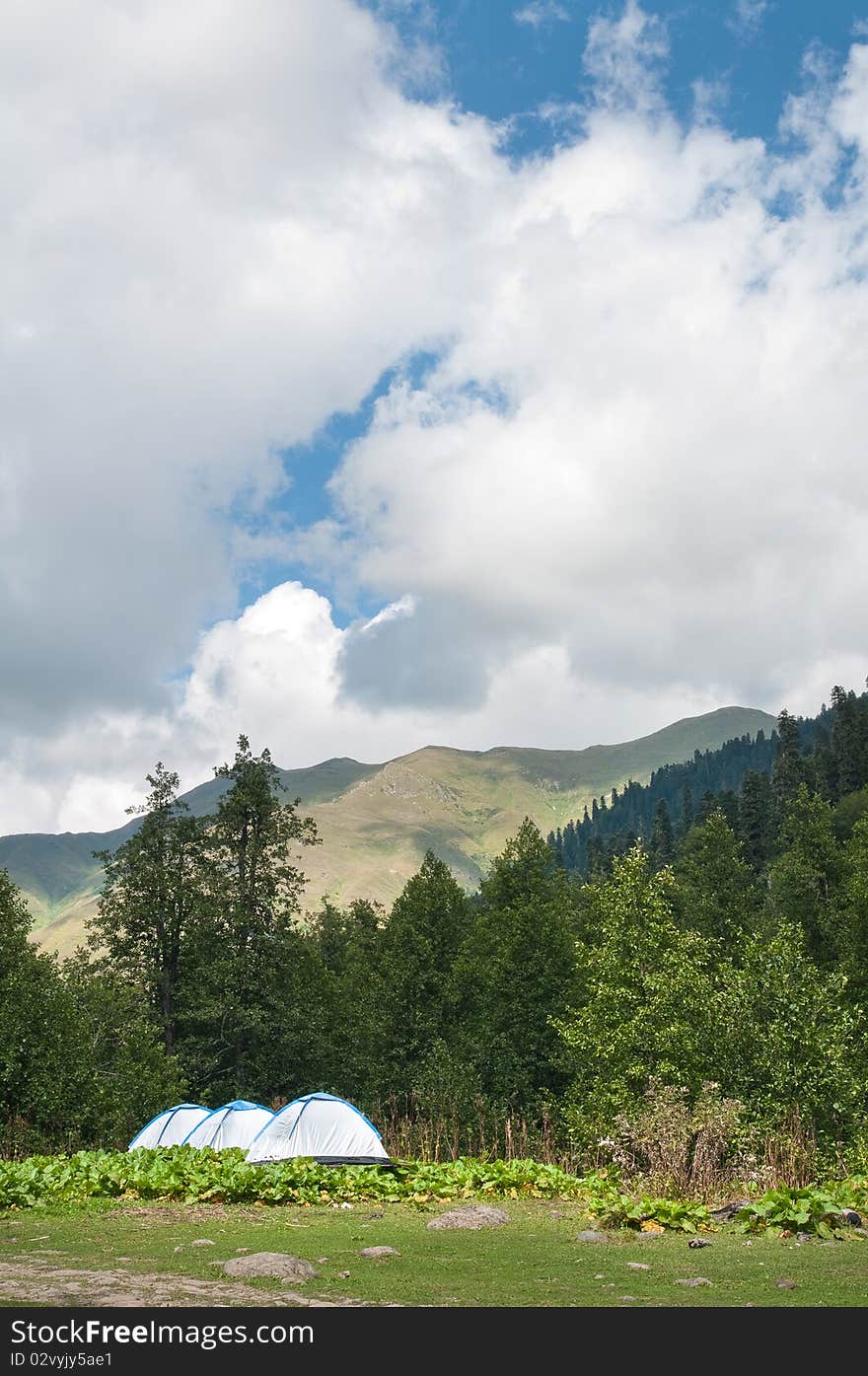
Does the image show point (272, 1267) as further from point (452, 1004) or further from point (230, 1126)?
point (452, 1004)

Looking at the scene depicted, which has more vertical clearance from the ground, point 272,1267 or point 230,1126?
point 272,1267

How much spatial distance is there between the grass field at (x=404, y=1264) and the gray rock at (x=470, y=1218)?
0.30 metres

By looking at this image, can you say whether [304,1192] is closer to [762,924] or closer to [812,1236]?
[812,1236]

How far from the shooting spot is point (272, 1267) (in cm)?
1232

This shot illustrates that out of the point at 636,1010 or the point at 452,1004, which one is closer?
the point at 636,1010

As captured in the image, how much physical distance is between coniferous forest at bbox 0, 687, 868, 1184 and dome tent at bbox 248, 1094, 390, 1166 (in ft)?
29.8

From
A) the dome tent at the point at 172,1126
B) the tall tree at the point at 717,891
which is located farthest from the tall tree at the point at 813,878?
the dome tent at the point at 172,1126

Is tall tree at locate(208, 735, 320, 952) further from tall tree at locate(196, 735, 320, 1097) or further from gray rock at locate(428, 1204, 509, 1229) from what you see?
gray rock at locate(428, 1204, 509, 1229)

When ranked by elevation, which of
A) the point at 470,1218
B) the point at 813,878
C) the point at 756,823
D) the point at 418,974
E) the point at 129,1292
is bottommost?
the point at 470,1218

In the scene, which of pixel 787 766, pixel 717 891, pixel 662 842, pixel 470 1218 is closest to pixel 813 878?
pixel 717 891

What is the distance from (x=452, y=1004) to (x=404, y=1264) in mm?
44752

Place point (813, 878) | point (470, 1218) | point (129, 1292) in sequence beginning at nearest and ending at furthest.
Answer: point (129, 1292) → point (470, 1218) → point (813, 878)

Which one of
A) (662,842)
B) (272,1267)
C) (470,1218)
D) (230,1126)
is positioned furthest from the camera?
(662,842)

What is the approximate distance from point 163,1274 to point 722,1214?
11677 millimetres
